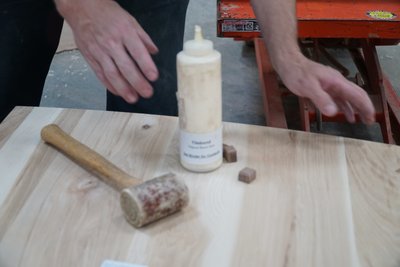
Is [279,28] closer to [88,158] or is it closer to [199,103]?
A: [199,103]

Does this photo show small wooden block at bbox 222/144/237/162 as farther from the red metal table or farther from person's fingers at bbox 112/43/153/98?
the red metal table

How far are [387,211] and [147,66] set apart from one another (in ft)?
1.37

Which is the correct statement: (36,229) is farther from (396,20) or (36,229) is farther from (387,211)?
(396,20)

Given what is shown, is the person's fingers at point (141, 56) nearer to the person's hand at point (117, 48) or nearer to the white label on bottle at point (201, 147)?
the person's hand at point (117, 48)

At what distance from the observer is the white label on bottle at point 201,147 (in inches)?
31.9

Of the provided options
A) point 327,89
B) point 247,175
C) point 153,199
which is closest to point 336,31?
point 327,89

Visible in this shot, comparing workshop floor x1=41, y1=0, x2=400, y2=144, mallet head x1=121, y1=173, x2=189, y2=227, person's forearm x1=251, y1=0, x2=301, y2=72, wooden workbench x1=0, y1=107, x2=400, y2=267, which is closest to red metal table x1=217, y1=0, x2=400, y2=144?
workshop floor x1=41, y1=0, x2=400, y2=144

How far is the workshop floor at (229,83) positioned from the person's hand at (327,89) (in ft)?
4.16

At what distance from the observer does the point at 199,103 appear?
79 cm

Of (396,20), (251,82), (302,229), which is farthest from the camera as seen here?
(251,82)

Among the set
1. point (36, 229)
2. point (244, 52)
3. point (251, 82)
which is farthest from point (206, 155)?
point (244, 52)

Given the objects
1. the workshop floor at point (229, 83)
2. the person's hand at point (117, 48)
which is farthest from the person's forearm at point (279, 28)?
the workshop floor at point (229, 83)

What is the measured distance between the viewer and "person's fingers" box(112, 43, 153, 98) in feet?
2.56

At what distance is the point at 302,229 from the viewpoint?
0.75 metres
